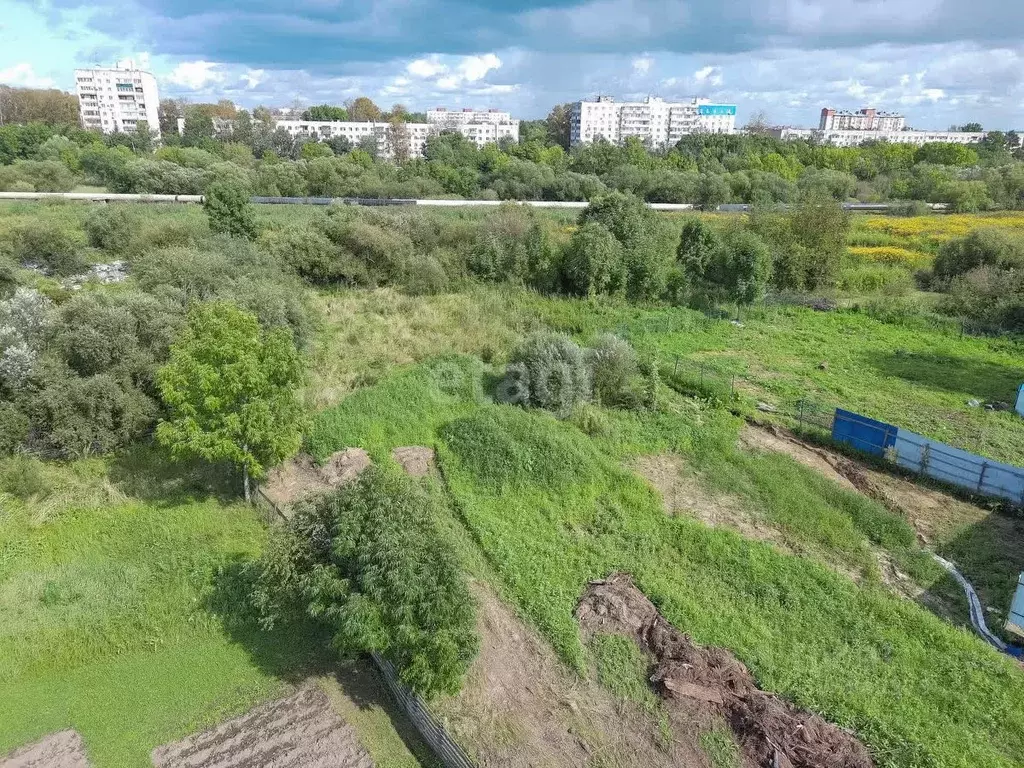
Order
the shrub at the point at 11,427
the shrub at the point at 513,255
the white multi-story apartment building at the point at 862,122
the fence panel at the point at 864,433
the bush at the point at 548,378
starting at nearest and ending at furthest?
the shrub at the point at 11,427
the fence panel at the point at 864,433
the bush at the point at 548,378
the shrub at the point at 513,255
the white multi-story apartment building at the point at 862,122

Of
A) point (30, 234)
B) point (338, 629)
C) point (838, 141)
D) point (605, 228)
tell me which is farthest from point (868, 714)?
point (838, 141)

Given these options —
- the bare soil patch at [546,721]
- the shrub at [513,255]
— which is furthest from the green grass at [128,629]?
the shrub at [513,255]

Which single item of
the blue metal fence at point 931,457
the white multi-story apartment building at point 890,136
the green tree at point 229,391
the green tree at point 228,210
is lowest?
the blue metal fence at point 931,457

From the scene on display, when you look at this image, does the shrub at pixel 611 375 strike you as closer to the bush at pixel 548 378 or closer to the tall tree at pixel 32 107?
the bush at pixel 548 378

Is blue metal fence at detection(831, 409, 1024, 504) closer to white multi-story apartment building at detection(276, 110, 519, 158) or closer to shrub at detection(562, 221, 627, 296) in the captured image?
shrub at detection(562, 221, 627, 296)

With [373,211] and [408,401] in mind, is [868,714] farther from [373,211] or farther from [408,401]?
[373,211]

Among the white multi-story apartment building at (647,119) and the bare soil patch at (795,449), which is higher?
the white multi-story apartment building at (647,119)

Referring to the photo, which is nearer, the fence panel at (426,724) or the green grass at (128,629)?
the fence panel at (426,724)
